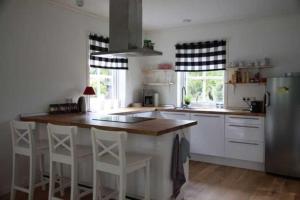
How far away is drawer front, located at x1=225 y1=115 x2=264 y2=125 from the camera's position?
13.6 feet

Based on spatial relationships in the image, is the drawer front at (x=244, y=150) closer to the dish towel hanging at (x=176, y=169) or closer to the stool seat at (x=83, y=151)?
the dish towel hanging at (x=176, y=169)

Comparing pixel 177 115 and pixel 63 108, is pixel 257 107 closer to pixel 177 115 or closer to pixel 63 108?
pixel 177 115

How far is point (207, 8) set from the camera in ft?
13.2

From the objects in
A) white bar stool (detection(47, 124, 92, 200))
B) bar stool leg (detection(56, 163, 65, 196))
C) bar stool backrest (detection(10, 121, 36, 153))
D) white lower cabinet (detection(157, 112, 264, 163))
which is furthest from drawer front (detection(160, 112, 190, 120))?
bar stool backrest (detection(10, 121, 36, 153))

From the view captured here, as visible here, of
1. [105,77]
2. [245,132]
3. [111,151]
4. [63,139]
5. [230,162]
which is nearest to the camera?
[111,151]

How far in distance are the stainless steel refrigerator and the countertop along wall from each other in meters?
2.95

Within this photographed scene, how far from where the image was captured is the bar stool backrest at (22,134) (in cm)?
282

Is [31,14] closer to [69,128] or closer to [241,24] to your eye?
[69,128]

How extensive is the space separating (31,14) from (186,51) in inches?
112

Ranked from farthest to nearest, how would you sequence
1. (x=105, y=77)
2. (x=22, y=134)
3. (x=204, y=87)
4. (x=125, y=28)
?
(x=204, y=87)
(x=105, y=77)
(x=125, y=28)
(x=22, y=134)

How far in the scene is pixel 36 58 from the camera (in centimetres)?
363

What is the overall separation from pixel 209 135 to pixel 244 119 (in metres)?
0.66

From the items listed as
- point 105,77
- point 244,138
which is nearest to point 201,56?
point 244,138

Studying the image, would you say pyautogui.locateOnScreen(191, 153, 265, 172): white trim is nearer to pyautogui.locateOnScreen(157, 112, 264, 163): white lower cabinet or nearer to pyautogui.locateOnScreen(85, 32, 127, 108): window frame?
pyautogui.locateOnScreen(157, 112, 264, 163): white lower cabinet
